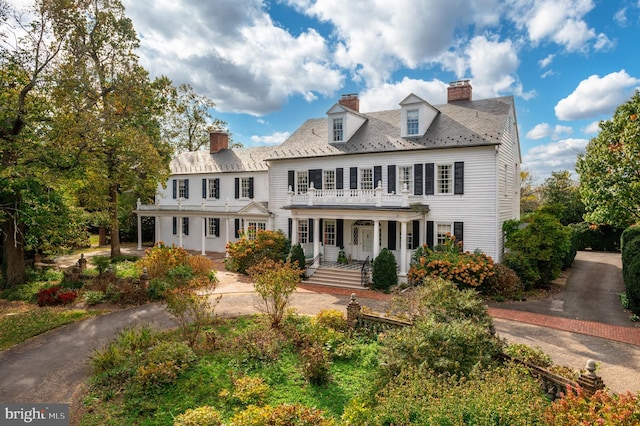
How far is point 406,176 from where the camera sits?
20.0m

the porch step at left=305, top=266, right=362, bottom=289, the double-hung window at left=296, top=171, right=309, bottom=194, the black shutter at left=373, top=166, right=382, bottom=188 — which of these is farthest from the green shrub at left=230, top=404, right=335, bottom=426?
the double-hung window at left=296, top=171, right=309, bottom=194

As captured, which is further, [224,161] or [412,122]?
[224,161]

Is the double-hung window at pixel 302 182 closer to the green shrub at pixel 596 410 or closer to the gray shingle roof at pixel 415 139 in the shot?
the gray shingle roof at pixel 415 139

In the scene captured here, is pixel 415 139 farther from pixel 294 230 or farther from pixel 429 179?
pixel 294 230

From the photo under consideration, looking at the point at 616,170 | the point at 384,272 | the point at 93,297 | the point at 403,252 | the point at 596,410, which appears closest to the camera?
the point at 596,410

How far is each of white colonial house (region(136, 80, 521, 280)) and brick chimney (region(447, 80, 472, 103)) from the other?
0.19 feet

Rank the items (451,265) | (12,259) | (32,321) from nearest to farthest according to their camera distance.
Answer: (32,321), (451,265), (12,259)

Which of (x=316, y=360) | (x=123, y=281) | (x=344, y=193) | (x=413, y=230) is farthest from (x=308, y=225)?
(x=316, y=360)

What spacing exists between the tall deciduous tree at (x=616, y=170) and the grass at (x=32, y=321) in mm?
20316

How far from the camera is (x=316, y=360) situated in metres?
8.17

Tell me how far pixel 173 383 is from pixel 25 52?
1481 centimetres

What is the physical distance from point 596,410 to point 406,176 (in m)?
15.4

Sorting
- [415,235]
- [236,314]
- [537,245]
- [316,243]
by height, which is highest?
[415,235]

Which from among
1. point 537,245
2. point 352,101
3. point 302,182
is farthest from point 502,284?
point 352,101
